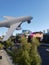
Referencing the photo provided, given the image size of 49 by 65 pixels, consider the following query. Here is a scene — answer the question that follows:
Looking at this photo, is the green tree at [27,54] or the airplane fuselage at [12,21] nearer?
the green tree at [27,54]

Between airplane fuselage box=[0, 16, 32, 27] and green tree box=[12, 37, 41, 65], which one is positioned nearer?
green tree box=[12, 37, 41, 65]

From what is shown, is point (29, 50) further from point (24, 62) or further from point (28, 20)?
point (28, 20)

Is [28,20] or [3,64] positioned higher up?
[28,20]

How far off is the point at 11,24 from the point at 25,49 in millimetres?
7830

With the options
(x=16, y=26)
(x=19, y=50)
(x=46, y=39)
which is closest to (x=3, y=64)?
(x=16, y=26)

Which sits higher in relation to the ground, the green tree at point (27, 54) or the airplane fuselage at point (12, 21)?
the airplane fuselage at point (12, 21)

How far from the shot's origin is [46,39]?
295 ft

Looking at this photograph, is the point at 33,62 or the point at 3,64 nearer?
the point at 33,62

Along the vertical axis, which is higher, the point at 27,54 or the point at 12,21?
the point at 12,21

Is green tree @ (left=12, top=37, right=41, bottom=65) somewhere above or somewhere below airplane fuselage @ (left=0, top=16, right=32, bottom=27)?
below

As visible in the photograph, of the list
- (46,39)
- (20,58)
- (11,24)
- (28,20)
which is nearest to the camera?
(20,58)

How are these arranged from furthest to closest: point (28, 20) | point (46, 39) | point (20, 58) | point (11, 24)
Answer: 1. point (46, 39)
2. point (28, 20)
3. point (11, 24)
4. point (20, 58)

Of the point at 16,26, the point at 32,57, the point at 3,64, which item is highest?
the point at 16,26

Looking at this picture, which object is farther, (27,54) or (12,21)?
(12,21)
